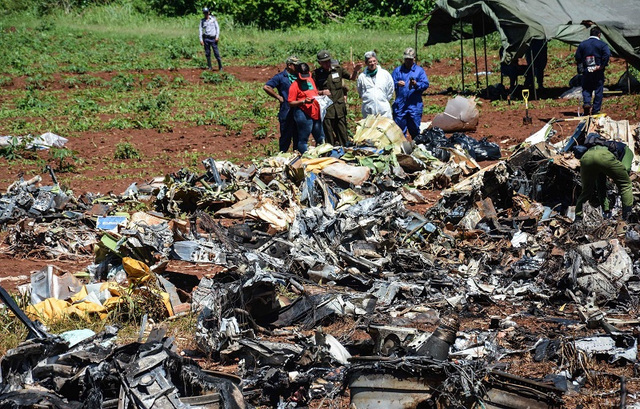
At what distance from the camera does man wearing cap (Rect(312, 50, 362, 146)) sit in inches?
441

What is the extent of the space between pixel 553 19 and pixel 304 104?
7502 mm

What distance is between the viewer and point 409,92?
11719 mm

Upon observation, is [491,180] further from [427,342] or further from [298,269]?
[427,342]

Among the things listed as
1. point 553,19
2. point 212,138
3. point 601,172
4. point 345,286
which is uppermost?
point 553,19

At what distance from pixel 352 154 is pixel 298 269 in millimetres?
3603

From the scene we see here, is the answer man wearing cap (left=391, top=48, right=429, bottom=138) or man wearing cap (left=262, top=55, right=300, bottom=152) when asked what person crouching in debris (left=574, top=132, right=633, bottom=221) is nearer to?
man wearing cap (left=391, top=48, right=429, bottom=138)

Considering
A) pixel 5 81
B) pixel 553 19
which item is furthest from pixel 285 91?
pixel 5 81

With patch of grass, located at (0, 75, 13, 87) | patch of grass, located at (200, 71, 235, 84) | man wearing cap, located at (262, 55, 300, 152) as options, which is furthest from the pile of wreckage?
patch of grass, located at (0, 75, 13, 87)

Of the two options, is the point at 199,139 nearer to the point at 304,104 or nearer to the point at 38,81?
the point at 304,104

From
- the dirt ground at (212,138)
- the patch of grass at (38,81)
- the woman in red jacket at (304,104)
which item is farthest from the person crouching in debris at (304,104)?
the patch of grass at (38,81)

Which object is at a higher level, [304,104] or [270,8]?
[270,8]

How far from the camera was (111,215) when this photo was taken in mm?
9422

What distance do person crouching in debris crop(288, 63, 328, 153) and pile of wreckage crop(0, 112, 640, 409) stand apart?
0.49 m

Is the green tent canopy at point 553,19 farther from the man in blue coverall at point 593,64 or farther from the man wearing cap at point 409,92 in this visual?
the man wearing cap at point 409,92
